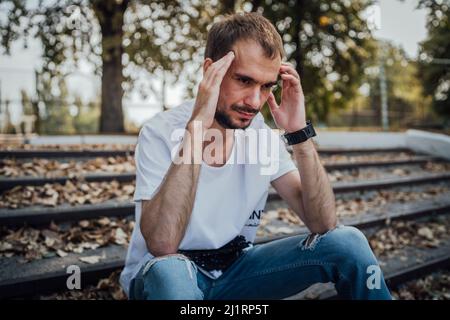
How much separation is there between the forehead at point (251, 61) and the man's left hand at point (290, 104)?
0.59ft

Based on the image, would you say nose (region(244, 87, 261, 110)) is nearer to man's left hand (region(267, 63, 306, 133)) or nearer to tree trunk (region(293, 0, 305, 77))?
man's left hand (region(267, 63, 306, 133))

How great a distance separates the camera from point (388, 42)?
55.1 feet

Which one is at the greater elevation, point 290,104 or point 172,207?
point 290,104

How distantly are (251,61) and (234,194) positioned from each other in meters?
0.76

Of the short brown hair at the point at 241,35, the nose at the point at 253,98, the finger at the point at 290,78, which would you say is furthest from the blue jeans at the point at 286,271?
the short brown hair at the point at 241,35

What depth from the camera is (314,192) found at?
213 cm

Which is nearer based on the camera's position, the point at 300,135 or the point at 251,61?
the point at 251,61

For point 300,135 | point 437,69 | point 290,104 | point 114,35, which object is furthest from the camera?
point 437,69

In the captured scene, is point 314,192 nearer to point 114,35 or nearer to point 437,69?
point 114,35

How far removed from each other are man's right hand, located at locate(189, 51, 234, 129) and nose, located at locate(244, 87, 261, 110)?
0.20m

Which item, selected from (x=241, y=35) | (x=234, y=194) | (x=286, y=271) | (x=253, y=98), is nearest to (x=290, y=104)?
(x=253, y=98)

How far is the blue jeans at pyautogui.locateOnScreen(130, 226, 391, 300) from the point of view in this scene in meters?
1.65

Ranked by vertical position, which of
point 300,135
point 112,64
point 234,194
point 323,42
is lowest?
point 234,194

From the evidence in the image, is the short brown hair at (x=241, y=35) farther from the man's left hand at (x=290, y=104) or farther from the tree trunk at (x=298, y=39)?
the tree trunk at (x=298, y=39)
